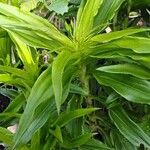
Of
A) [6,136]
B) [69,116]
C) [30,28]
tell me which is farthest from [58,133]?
[30,28]

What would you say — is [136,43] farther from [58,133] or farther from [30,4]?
[30,4]

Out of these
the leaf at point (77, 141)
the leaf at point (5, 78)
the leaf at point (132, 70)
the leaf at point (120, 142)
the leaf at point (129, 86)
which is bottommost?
the leaf at point (120, 142)

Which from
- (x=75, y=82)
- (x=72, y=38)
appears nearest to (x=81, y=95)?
(x=75, y=82)

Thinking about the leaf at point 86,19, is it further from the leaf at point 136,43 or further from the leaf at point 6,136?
the leaf at point 6,136

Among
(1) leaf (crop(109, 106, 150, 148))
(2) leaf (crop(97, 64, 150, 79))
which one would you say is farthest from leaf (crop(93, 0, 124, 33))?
(1) leaf (crop(109, 106, 150, 148))

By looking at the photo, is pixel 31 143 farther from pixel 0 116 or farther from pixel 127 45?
pixel 127 45

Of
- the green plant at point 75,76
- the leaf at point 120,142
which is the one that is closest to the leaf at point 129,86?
the green plant at point 75,76
